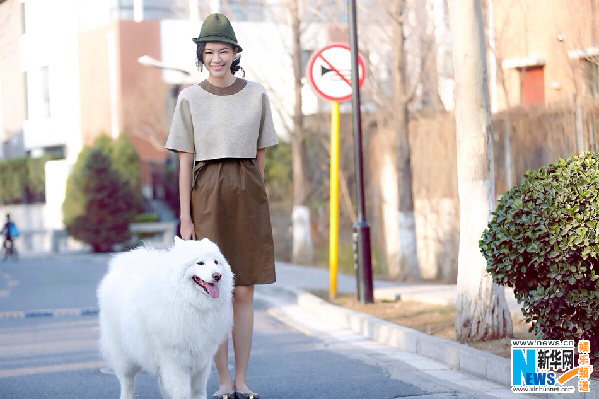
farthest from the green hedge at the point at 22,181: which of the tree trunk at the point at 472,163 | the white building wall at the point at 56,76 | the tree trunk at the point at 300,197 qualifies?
the tree trunk at the point at 472,163

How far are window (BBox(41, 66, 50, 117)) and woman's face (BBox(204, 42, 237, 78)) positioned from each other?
3776 centimetres

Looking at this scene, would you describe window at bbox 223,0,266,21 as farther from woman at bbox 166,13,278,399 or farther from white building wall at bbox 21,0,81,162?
white building wall at bbox 21,0,81,162

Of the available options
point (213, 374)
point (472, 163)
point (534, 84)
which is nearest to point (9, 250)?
point (534, 84)

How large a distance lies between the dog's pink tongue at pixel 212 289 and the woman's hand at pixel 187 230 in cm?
86

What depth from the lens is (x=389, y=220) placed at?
708 inches

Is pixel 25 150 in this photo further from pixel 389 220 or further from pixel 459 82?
pixel 459 82

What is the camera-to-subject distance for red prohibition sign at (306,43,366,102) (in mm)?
12164

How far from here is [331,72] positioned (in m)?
12.2

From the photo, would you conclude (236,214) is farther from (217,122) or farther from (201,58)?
(201,58)

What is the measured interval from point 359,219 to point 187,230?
576 centimetres

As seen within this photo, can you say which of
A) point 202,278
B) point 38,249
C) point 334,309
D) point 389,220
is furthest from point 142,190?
point 202,278

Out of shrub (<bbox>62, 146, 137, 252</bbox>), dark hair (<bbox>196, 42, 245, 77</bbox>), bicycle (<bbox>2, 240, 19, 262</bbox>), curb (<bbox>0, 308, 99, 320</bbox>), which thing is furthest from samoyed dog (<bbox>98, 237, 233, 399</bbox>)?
shrub (<bbox>62, 146, 137, 252</bbox>)

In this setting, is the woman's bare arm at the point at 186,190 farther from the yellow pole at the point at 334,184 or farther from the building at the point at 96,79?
the building at the point at 96,79

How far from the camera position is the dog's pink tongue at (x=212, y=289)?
525 centimetres
